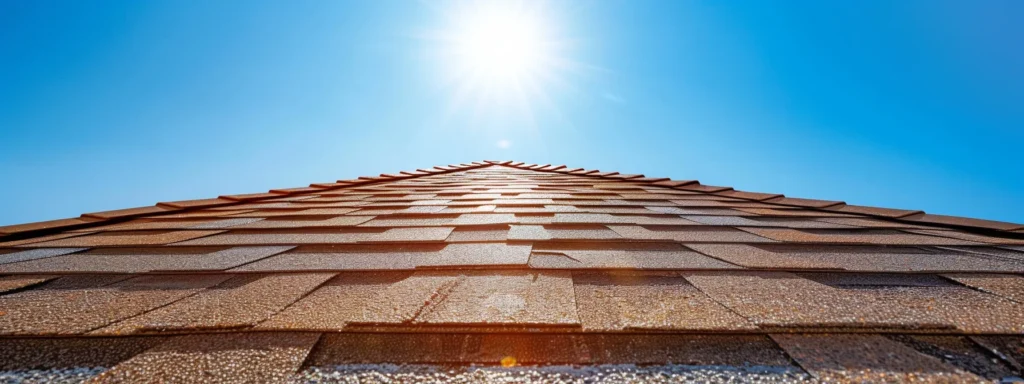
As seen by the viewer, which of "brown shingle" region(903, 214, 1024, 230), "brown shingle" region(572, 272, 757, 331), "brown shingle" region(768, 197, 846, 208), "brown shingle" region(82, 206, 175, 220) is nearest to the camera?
"brown shingle" region(572, 272, 757, 331)

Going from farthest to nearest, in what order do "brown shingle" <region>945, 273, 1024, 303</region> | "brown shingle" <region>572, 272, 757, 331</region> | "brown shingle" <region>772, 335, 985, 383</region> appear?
1. "brown shingle" <region>945, 273, 1024, 303</region>
2. "brown shingle" <region>572, 272, 757, 331</region>
3. "brown shingle" <region>772, 335, 985, 383</region>

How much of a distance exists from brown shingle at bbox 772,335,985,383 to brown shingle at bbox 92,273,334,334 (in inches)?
38.4

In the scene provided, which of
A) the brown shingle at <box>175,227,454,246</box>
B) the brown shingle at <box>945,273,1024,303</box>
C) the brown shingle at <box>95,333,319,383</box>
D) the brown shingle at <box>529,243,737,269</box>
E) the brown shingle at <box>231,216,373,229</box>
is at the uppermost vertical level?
the brown shingle at <box>231,216,373,229</box>

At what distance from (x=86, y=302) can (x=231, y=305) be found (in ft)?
1.18

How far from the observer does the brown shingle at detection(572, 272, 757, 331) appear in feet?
2.08

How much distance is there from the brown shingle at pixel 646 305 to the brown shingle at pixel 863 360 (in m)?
0.08

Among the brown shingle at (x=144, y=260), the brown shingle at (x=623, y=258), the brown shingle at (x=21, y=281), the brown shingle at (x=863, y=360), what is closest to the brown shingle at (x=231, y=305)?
the brown shingle at (x=144, y=260)

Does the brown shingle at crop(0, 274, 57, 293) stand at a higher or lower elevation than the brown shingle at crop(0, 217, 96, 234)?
lower

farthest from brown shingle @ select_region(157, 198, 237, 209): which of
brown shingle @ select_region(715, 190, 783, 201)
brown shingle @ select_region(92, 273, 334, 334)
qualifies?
brown shingle @ select_region(715, 190, 783, 201)

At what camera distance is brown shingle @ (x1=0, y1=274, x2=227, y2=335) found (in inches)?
25.8

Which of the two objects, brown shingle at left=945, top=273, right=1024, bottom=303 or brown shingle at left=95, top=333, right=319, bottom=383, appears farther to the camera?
brown shingle at left=945, top=273, right=1024, bottom=303

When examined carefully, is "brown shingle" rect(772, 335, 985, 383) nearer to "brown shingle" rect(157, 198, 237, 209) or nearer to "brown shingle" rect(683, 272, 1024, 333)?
"brown shingle" rect(683, 272, 1024, 333)

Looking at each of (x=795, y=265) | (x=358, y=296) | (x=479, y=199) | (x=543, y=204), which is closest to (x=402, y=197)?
(x=479, y=199)

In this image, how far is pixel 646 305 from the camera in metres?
0.72
